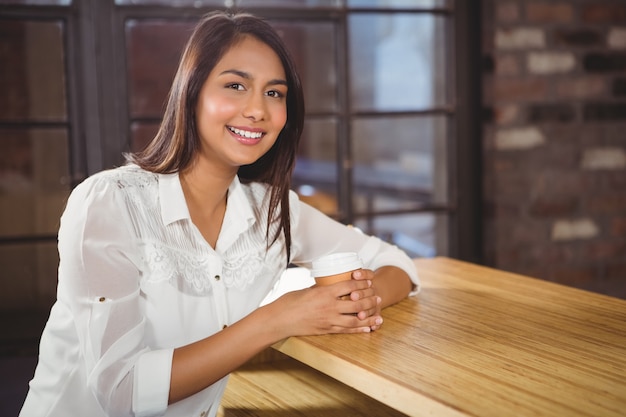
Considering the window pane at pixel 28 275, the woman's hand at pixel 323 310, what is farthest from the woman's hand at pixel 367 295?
the window pane at pixel 28 275

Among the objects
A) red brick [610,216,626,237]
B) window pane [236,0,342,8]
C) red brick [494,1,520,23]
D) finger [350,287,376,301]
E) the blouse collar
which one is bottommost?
red brick [610,216,626,237]

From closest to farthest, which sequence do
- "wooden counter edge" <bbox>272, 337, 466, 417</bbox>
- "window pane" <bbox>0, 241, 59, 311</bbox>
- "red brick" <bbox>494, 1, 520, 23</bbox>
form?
"wooden counter edge" <bbox>272, 337, 466, 417</bbox> < "window pane" <bbox>0, 241, 59, 311</bbox> < "red brick" <bbox>494, 1, 520, 23</bbox>

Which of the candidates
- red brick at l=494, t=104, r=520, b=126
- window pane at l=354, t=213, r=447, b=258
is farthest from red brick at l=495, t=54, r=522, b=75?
window pane at l=354, t=213, r=447, b=258

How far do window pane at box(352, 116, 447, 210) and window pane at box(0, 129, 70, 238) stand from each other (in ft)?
3.75

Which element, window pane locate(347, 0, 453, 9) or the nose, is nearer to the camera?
the nose

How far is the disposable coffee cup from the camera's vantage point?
4.92 feet

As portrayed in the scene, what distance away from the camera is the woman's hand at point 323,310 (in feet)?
4.81

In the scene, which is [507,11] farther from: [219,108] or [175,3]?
[219,108]

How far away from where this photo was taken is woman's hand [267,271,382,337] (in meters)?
1.46

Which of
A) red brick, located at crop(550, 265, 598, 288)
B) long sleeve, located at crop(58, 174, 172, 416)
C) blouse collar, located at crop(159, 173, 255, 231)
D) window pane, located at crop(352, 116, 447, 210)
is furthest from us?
red brick, located at crop(550, 265, 598, 288)

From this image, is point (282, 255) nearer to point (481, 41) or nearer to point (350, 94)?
point (350, 94)

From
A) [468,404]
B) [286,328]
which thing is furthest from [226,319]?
[468,404]

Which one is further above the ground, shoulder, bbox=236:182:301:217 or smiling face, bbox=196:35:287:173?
smiling face, bbox=196:35:287:173

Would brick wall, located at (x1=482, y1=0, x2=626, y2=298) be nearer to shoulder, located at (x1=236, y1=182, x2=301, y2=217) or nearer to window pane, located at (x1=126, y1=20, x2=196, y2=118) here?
window pane, located at (x1=126, y1=20, x2=196, y2=118)
